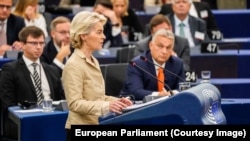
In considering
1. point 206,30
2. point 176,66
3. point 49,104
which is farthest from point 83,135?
point 206,30

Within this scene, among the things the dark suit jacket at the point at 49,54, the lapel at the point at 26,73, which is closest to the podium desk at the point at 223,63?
the dark suit jacket at the point at 49,54

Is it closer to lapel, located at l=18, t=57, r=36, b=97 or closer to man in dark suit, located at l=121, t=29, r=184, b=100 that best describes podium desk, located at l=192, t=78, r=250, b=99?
man in dark suit, located at l=121, t=29, r=184, b=100

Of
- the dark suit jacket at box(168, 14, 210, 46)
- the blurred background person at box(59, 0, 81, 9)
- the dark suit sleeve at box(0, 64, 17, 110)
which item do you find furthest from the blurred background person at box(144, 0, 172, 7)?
the dark suit sleeve at box(0, 64, 17, 110)

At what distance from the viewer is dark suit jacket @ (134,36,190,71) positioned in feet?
29.8

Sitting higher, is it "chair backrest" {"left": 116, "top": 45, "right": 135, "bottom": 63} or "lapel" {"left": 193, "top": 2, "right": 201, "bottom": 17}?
"lapel" {"left": 193, "top": 2, "right": 201, "bottom": 17}

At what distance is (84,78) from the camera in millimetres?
5480

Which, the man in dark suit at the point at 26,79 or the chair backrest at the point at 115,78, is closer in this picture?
the man in dark suit at the point at 26,79

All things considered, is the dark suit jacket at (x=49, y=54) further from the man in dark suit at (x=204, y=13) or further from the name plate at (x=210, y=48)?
the man in dark suit at (x=204, y=13)

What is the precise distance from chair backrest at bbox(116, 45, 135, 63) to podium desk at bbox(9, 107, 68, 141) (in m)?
2.34

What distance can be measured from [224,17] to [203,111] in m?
7.52

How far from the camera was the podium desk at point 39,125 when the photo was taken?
21.5 feet

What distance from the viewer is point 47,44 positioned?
8914 mm

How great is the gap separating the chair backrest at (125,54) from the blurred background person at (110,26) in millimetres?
1090

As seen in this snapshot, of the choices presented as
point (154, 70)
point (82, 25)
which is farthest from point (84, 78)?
point (154, 70)
